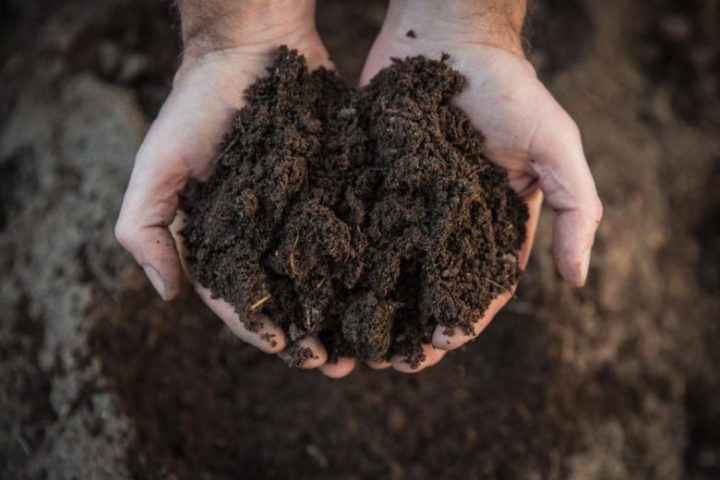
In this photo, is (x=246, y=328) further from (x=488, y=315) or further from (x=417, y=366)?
(x=488, y=315)

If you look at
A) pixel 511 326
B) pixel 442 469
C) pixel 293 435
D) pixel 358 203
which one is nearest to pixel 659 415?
pixel 511 326

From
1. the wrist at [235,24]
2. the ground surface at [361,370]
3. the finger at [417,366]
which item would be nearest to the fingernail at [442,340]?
the finger at [417,366]

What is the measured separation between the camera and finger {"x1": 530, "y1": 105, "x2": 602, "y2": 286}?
1.92 metres

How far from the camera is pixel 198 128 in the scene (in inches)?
78.4

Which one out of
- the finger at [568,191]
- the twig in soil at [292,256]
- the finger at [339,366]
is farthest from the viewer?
the finger at [339,366]

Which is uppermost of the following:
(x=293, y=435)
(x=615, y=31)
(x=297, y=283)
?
(x=297, y=283)

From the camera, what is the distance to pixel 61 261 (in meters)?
2.57

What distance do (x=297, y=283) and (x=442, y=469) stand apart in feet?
3.62

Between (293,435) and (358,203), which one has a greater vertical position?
(358,203)

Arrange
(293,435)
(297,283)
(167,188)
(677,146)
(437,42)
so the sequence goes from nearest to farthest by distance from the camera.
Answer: (297,283)
(167,188)
(437,42)
(293,435)
(677,146)

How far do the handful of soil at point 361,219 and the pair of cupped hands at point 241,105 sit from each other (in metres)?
0.06

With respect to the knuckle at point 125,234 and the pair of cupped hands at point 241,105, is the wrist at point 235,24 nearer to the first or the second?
the pair of cupped hands at point 241,105

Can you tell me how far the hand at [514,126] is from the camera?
1925mm

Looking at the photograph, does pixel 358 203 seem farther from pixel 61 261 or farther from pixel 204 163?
pixel 61 261
